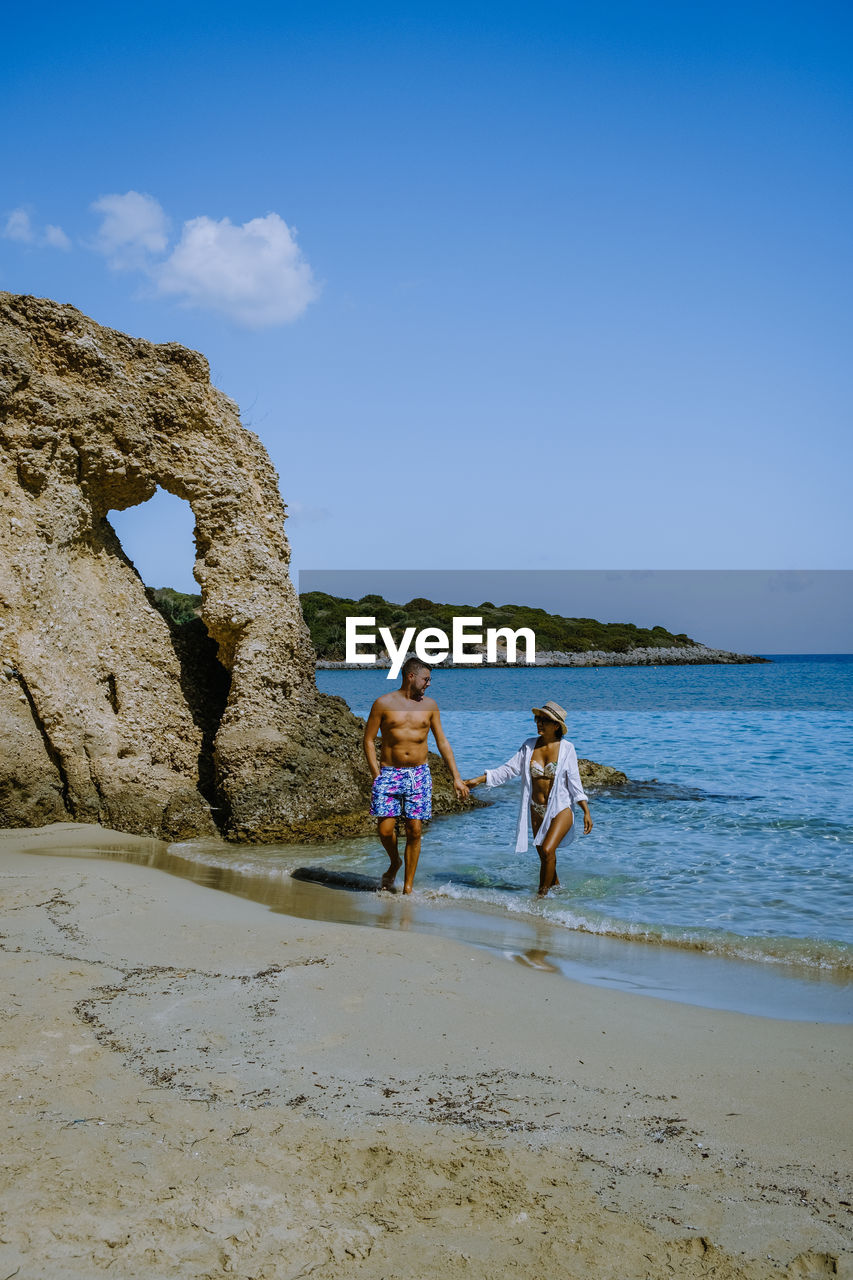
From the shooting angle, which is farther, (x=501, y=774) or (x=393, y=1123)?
(x=501, y=774)

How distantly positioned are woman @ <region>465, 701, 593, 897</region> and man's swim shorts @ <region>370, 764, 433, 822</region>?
0.43 m

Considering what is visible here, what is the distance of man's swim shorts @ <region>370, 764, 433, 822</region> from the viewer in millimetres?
7672

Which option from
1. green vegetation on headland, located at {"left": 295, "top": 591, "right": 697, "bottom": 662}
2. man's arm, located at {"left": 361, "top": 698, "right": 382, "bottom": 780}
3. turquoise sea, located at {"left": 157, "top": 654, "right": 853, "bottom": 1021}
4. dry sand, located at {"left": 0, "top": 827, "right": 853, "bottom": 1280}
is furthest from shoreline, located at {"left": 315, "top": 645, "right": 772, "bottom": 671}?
dry sand, located at {"left": 0, "top": 827, "right": 853, "bottom": 1280}

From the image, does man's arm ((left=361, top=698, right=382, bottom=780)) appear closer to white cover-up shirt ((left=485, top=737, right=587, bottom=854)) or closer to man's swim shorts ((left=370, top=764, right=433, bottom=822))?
man's swim shorts ((left=370, top=764, right=433, bottom=822))

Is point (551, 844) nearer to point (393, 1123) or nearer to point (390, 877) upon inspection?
point (390, 877)

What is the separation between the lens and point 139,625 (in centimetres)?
992

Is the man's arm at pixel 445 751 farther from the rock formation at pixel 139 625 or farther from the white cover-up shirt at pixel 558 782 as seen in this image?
the rock formation at pixel 139 625

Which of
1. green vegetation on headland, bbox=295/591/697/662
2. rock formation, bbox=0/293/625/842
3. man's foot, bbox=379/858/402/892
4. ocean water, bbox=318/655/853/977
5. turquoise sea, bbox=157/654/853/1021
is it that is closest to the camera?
turquoise sea, bbox=157/654/853/1021

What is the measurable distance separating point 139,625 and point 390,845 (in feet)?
13.1

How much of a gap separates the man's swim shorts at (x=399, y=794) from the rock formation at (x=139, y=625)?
242 cm

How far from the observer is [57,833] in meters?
8.67

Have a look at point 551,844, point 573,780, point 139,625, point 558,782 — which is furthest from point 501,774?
point 139,625

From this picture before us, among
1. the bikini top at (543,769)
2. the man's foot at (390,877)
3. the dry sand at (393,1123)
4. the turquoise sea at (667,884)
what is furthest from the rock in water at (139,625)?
the dry sand at (393,1123)

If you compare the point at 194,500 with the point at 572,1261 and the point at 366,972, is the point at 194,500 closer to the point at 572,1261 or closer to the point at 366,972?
the point at 366,972
